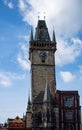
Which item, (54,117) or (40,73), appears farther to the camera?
(40,73)

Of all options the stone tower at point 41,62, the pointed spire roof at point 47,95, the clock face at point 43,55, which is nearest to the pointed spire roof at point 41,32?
the stone tower at point 41,62

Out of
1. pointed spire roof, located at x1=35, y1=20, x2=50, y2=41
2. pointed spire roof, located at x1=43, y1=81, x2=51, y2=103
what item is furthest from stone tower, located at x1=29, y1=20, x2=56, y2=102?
pointed spire roof, located at x1=43, y1=81, x2=51, y2=103

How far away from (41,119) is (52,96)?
24.9 feet

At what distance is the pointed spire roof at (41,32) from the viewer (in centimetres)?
9191

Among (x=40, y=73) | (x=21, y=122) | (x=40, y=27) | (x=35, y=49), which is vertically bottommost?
(x=21, y=122)

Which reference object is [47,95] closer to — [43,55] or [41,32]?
[43,55]

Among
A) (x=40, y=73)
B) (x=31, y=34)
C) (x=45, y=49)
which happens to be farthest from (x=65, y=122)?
(x=31, y=34)

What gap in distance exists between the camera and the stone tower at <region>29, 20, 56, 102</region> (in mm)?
88188

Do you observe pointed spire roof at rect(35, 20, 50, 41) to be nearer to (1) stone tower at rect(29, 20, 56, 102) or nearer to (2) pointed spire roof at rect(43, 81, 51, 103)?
(1) stone tower at rect(29, 20, 56, 102)

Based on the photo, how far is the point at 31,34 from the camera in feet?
303

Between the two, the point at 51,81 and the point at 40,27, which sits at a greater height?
the point at 40,27

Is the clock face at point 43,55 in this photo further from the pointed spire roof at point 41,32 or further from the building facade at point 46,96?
the pointed spire roof at point 41,32

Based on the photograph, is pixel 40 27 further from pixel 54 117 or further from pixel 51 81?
pixel 54 117

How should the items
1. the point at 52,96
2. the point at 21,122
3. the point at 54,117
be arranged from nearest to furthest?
the point at 54,117, the point at 52,96, the point at 21,122
